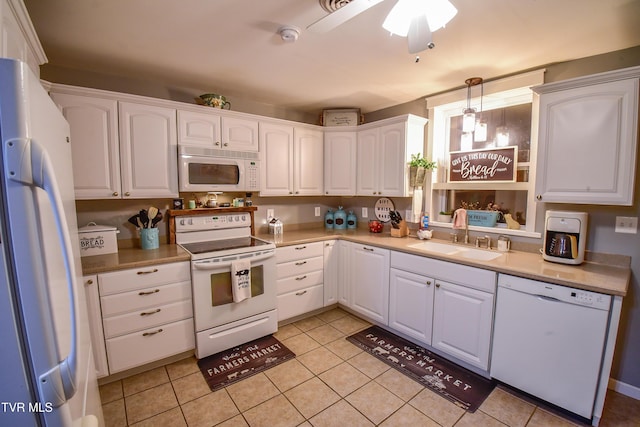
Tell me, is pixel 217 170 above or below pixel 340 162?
below

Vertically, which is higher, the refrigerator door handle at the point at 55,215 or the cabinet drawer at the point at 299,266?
the refrigerator door handle at the point at 55,215

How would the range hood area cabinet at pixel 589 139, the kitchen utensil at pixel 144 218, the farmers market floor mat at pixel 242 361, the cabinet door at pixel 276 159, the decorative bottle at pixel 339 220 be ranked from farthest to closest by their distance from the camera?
the decorative bottle at pixel 339 220, the cabinet door at pixel 276 159, the kitchen utensil at pixel 144 218, the farmers market floor mat at pixel 242 361, the range hood area cabinet at pixel 589 139

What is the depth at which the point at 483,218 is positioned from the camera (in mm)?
2686

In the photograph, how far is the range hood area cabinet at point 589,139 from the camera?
1.72 metres

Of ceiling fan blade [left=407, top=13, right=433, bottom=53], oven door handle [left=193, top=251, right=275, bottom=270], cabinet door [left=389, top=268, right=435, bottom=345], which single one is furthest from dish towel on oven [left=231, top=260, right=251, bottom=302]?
ceiling fan blade [left=407, top=13, right=433, bottom=53]

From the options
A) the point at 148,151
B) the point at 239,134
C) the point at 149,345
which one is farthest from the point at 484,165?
the point at 149,345

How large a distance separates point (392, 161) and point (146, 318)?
2581 mm

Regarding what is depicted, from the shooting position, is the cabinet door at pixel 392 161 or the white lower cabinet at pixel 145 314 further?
the cabinet door at pixel 392 161

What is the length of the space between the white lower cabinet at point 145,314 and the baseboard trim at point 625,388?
3091mm

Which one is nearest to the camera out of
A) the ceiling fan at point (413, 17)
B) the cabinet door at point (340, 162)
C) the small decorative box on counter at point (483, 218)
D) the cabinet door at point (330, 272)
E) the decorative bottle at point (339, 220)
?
the ceiling fan at point (413, 17)

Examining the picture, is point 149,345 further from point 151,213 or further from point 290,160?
point 290,160

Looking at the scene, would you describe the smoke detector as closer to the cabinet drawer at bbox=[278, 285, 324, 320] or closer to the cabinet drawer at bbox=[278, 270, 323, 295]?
the cabinet drawer at bbox=[278, 270, 323, 295]

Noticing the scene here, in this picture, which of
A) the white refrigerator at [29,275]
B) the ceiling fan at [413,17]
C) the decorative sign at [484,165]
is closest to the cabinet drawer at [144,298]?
the white refrigerator at [29,275]

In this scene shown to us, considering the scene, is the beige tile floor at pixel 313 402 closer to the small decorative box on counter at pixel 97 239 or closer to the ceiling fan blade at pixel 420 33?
the small decorative box on counter at pixel 97 239
